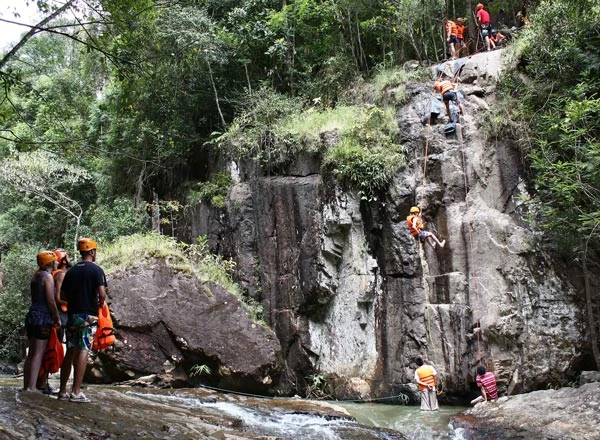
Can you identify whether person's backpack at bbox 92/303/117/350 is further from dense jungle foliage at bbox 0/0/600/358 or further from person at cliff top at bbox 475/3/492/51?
person at cliff top at bbox 475/3/492/51

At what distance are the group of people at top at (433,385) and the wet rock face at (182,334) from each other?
309cm

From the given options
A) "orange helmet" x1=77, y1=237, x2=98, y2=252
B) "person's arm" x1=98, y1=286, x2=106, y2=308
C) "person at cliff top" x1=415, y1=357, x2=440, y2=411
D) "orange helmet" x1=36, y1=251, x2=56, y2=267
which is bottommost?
"person at cliff top" x1=415, y1=357, x2=440, y2=411

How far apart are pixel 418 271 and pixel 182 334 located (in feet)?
17.2

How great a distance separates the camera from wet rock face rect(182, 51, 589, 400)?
37.2 feet

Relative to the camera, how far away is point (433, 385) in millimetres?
10469

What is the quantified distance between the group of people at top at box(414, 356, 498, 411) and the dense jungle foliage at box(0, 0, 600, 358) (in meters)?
3.17

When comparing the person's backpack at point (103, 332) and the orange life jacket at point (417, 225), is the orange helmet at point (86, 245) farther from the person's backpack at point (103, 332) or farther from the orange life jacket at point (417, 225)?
the orange life jacket at point (417, 225)

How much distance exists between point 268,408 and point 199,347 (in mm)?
2771

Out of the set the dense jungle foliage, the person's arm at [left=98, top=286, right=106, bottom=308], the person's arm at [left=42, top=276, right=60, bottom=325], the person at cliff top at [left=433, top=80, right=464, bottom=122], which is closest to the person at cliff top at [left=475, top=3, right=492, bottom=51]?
the dense jungle foliage

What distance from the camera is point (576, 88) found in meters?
12.0

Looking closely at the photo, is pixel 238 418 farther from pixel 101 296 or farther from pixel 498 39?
pixel 498 39

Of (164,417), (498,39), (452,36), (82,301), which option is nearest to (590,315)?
(164,417)

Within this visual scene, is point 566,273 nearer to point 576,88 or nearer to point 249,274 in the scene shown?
point 576,88

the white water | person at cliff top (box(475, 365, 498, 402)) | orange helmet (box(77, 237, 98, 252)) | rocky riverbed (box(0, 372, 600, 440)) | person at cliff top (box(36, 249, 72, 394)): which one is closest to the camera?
rocky riverbed (box(0, 372, 600, 440))
